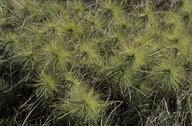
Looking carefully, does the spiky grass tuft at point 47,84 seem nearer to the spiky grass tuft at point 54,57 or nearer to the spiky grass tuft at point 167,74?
the spiky grass tuft at point 54,57

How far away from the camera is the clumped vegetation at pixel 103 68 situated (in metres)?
1.27

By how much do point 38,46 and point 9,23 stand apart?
1.48 ft

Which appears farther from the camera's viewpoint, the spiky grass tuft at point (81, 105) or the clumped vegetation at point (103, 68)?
the clumped vegetation at point (103, 68)

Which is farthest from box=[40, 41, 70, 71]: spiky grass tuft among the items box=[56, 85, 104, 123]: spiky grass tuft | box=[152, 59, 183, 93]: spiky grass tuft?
box=[152, 59, 183, 93]: spiky grass tuft

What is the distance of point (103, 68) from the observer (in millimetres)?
1374

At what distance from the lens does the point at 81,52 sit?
133cm

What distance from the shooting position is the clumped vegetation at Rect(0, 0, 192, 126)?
127 cm

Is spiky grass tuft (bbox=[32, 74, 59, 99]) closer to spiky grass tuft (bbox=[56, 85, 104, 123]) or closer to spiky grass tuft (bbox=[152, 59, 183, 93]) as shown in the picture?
spiky grass tuft (bbox=[56, 85, 104, 123])

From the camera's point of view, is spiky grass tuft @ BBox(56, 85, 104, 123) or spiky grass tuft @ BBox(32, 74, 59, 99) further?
spiky grass tuft @ BBox(32, 74, 59, 99)

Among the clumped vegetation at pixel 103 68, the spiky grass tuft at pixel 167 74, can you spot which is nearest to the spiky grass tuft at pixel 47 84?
the clumped vegetation at pixel 103 68

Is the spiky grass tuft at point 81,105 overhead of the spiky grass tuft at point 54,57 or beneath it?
beneath

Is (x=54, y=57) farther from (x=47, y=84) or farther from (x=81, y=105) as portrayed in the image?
(x=81, y=105)

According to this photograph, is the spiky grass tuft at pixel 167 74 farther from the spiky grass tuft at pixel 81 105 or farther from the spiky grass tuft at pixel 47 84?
the spiky grass tuft at pixel 47 84

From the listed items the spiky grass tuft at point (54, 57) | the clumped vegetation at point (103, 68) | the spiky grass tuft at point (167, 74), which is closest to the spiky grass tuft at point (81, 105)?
the clumped vegetation at point (103, 68)
